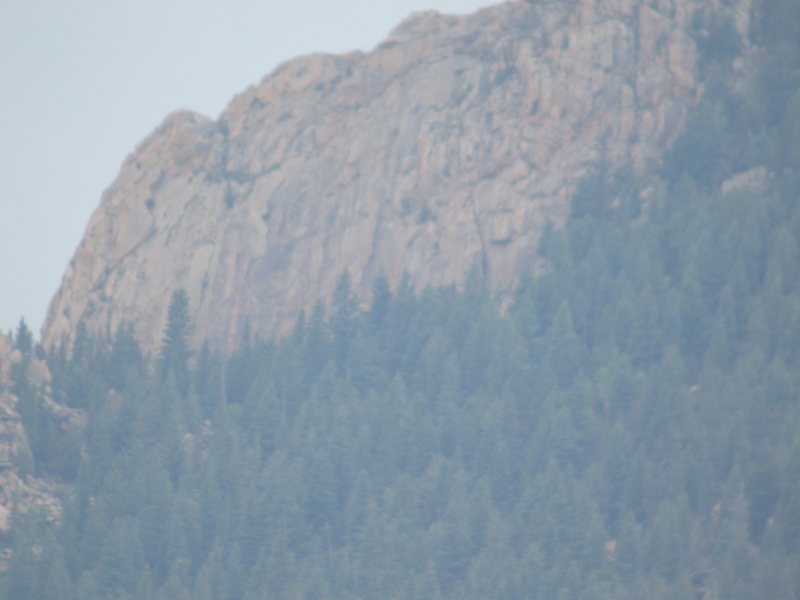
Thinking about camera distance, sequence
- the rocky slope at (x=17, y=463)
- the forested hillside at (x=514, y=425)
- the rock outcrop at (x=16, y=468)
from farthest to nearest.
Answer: the rocky slope at (x=17, y=463) < the rock outcrop at (x=16, y=468) < the forested hillside at (x=514, y=425)

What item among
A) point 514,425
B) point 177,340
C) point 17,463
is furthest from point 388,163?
point 17,463

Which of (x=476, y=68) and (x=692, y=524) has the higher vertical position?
(x=476, y=68)

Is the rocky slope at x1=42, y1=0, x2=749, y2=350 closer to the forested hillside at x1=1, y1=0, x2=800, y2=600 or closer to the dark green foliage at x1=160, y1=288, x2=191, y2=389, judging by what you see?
Answer: the dark green foliage at x1=160, y1=288, x2=191, y2=389

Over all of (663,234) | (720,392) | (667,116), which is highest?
(667,116)

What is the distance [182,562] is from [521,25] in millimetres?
58905

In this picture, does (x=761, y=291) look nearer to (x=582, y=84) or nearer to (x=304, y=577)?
(x=582, y=84)

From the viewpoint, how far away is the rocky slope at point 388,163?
12294cm

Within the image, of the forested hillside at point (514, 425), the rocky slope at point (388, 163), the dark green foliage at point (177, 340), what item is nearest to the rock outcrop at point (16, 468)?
the forested hillside at point (514, 425)

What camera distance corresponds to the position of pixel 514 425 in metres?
104

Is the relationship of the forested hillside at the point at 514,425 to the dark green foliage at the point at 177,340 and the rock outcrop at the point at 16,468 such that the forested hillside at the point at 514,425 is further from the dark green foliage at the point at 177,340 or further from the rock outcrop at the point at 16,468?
the rock outcrop at the point at 16,468

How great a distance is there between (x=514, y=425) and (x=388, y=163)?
3268cm

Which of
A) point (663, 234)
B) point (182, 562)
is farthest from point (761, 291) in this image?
point (182, 562)

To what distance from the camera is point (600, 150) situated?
404ft

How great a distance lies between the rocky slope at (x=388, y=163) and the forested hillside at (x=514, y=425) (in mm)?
3229
